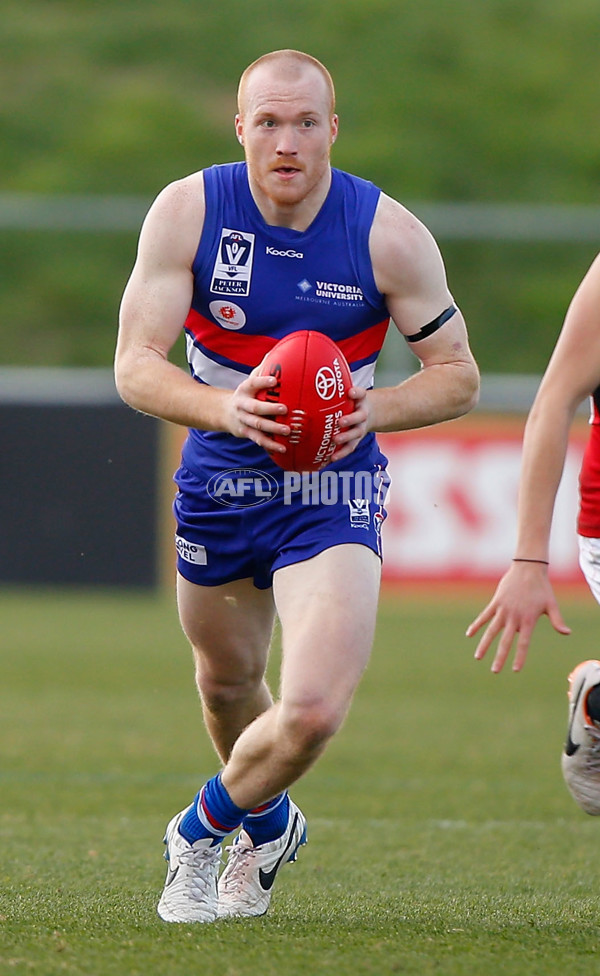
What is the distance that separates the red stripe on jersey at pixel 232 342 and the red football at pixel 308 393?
12.4 inches

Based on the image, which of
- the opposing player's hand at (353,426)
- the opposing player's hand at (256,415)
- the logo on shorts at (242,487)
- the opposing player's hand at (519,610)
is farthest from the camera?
the logo on shorts at (242,487)

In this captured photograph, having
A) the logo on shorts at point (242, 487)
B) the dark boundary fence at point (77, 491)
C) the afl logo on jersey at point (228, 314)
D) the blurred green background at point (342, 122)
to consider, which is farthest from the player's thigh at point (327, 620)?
the blurred green background at point (342, 122)

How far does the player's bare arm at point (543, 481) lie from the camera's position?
3.75m

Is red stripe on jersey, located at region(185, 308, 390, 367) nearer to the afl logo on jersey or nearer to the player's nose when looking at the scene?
the afl logo on jersey

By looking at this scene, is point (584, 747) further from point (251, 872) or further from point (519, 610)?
point (251, 872)

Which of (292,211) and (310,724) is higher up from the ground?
(292,211)

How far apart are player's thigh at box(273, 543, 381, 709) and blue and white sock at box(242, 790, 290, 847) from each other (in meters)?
0.69

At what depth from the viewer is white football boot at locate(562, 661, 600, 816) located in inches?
171

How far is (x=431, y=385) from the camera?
4457mm

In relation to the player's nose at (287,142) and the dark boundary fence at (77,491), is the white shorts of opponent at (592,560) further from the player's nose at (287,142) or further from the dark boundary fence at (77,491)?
the dark boundary fence at (77,491)

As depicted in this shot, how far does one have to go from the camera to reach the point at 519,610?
148 inches

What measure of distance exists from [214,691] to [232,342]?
102 centimetres

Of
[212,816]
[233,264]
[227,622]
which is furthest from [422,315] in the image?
[212,816]

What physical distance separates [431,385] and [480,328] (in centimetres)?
1376
